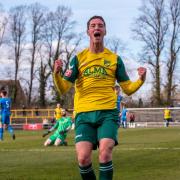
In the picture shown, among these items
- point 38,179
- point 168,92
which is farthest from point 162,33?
point 38,179

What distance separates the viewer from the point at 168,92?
68562 mm

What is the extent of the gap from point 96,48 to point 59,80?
0.66 m

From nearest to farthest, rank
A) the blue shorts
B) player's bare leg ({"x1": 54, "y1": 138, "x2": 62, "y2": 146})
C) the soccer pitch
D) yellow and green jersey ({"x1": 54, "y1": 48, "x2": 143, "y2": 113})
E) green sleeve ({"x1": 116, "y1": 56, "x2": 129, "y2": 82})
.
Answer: yellow and green jersey ({"x1": 54, "y1": 48, "x2": 143, "y2": 113}) → green sleeve ({"x1": 116, "y1": 56, "x2": 129, "y2": 82}) → the soccer pitch → player's bare leg ({"x1": 54, "y1": 138, "x2": 62, "y2": 146}) → the blue shorts

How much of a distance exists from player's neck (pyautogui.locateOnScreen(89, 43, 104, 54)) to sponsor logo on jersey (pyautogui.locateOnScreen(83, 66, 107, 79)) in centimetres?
24

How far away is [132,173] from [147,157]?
10.3 feet

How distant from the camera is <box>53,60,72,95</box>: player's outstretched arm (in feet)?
21.9

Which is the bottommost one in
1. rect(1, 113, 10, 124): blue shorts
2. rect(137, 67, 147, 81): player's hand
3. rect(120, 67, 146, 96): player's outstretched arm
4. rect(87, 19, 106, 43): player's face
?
rect(1, 113, 10, 124): blue shorts

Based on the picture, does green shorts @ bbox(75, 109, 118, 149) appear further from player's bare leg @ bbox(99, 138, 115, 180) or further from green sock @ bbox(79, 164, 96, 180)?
green sock @ bbox(79, 164, 96, 180)

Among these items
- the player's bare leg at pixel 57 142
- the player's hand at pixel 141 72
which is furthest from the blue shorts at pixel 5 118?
the player's hand at pixel 141 72

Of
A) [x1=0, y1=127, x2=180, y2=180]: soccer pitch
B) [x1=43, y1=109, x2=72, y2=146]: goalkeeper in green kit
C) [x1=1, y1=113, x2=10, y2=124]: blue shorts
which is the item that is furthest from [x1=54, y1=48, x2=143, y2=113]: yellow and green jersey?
[x1=1, y1=113, x2=10, y2=124]: blue shorts

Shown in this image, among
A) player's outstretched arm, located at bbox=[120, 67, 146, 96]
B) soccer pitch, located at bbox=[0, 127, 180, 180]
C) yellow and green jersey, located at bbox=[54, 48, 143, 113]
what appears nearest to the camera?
yellow and green jersey, located at bbox=[54, 48, 143, 113]

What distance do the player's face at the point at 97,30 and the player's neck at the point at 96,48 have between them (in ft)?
0.23

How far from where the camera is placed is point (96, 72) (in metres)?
6.90

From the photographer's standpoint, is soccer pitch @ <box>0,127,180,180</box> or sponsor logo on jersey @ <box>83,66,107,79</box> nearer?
sponsor logo on jersey @ <box>83,66,107,79</box>
